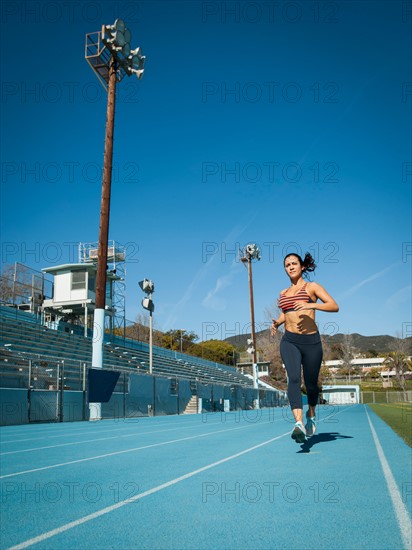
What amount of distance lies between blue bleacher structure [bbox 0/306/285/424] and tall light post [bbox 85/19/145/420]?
183 cm

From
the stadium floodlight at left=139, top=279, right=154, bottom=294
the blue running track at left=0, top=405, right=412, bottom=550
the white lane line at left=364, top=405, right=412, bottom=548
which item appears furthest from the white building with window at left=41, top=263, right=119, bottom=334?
the white lane line at left=364, top=405, right=412, bottom=548

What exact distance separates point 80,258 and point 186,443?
2789 centimetres

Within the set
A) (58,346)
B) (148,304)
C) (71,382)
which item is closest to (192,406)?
(148,304)

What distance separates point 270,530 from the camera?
3.61m

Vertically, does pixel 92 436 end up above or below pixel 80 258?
below

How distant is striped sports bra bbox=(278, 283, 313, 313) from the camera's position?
8.18 ft

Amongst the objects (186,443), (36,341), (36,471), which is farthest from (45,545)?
(36,341)

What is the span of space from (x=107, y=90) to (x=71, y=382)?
15024mm

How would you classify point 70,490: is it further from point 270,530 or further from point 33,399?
point 33,399

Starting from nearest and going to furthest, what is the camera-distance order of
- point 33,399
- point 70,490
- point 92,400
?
point 70,490 → point 33,399 → point 92,400

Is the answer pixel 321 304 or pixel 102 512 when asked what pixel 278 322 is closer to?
pixel 321 304

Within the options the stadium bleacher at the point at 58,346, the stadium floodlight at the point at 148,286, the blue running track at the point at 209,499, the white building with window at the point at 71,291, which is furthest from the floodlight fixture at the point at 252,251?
the blue running track at the point at 209,499

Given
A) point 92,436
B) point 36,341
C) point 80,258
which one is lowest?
point 92,436

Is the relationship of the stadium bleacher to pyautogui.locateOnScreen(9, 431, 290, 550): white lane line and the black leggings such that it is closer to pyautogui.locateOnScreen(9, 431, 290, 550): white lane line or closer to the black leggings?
pyautogui.locateOnScreen(9, 431, 290, 550): white lane line
